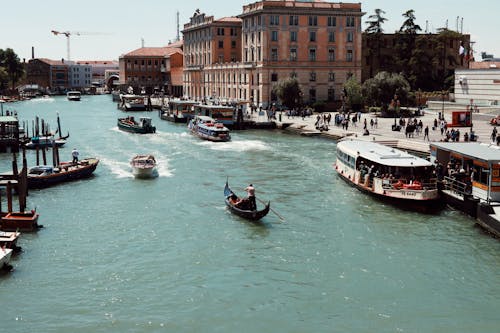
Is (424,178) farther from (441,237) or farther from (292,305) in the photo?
(292,305)

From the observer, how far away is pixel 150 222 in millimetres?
35344

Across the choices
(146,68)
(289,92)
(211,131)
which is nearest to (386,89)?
(289,92)

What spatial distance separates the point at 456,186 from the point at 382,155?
5183 mm

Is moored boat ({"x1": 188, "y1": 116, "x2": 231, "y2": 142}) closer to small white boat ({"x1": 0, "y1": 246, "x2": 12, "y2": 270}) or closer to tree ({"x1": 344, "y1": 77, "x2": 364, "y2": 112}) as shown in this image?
tree ({"x1": 344, "y1": 77, "x2": 364, "y2": 112})

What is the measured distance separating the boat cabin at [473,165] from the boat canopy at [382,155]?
1555mm

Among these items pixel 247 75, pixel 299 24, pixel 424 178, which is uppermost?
pixel 299 24

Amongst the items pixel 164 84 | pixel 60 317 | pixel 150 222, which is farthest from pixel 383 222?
pixel 164 84

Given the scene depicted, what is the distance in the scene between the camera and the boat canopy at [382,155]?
38.2m

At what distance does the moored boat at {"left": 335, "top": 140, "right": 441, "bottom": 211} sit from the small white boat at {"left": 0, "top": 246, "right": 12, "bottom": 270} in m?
19.7

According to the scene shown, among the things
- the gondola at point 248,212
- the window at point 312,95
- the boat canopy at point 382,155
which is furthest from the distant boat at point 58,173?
the window at point 312,95

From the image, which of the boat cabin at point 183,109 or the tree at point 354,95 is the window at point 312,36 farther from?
the boat cabin at point 183,109

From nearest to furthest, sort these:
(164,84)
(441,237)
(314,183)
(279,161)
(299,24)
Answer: (441,237), (314,183), (279,161), (299,24), (164,84)

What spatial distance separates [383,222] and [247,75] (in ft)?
245

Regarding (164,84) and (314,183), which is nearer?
(314,183)
